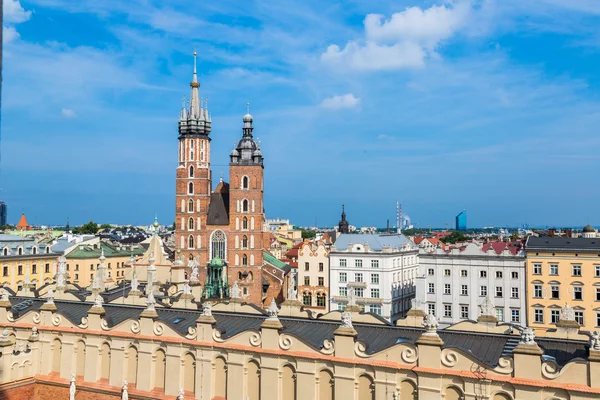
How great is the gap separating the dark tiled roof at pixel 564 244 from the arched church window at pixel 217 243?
53.3 meters

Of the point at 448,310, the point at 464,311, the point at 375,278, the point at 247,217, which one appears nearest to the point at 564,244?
the point at 464,311

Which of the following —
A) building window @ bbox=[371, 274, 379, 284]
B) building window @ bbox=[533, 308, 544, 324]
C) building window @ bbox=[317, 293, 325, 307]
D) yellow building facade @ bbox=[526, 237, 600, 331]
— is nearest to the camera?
yellow building facade @ bbox=[526, 237, 600, 331]

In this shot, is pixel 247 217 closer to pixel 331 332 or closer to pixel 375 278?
pixel 375 278

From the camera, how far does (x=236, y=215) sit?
94.8 meters

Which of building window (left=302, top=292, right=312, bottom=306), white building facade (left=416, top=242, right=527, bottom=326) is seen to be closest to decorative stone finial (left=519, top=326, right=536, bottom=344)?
white building facade (left=416, top=242, right=527, bottom=326)

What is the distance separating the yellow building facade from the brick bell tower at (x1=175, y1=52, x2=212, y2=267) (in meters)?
56.3

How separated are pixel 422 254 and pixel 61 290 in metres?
44.2

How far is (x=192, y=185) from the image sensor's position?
324 feet

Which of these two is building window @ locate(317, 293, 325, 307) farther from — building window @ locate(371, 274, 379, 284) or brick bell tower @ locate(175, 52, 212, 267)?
brick bell tower @ locate(175, 52, 212, 267)

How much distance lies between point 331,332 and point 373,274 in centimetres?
4630

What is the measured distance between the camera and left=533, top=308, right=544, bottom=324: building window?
59266 mm

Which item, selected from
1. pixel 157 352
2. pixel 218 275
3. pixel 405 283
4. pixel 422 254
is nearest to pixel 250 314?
pixel 157 352

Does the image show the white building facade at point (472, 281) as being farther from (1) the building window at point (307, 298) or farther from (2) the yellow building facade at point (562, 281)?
(1) the building window at point (307, 298)

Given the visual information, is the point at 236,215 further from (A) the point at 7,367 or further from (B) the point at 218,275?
(A) the point at 7,367
